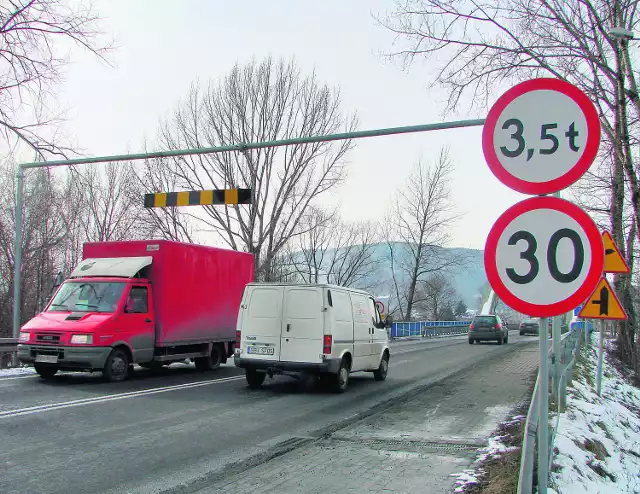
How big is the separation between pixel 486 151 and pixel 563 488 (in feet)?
10.9

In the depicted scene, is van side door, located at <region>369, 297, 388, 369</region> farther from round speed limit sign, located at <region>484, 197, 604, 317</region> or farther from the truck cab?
round speed limit sign, located at <region>484, 197, 604, 317</region>

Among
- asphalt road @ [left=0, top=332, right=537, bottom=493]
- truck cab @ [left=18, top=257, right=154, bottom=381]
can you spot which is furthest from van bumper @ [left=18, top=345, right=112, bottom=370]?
asphalt road @ [left=0, top=332, right=537, bottom=493]

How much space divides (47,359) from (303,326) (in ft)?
17.0

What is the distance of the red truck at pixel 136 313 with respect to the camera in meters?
12.0

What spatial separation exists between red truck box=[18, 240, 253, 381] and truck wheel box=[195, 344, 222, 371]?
1.0 inches

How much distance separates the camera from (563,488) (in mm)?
5344

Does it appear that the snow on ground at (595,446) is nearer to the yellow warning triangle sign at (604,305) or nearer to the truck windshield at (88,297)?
the yellow warning triangle sign at (604,305)

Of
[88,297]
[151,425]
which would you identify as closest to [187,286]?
[88,297]

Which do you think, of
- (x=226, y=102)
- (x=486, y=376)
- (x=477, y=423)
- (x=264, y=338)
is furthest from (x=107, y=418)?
(x=226, y=102)

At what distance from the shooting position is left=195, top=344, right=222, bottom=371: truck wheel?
51.6 feet

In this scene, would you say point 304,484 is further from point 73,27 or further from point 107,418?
point 73,27

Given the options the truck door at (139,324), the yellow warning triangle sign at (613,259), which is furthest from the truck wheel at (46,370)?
the yellow warning triangle sign at (613,259)

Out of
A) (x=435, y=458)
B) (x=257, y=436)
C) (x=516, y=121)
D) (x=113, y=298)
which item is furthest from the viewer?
(x=113, y=298)

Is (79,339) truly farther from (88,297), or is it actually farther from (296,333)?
(296,333)
